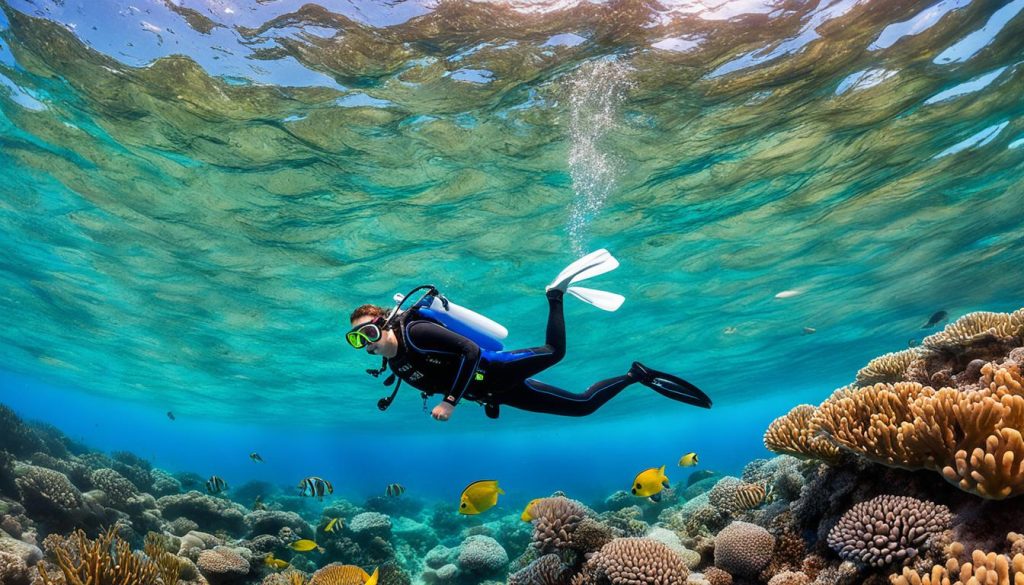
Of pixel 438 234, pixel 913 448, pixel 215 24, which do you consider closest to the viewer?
pixel 913 448

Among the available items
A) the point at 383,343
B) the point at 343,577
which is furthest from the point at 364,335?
the point at 343,577

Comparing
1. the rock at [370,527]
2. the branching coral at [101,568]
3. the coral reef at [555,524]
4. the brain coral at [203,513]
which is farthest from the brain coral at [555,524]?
the brain coral at [203,513]

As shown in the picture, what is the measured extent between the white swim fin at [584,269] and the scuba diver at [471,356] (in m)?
0.02

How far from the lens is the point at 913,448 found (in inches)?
139

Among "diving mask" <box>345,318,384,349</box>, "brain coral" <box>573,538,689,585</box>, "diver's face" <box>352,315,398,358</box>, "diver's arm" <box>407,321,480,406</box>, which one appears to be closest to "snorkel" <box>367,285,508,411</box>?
"diver's face" <box>352,315,398,358</box>

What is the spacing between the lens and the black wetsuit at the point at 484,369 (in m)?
5.91

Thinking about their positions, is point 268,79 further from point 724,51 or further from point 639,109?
point 724,51

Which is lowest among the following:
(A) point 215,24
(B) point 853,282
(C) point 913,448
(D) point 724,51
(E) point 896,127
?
(C) point 913,448

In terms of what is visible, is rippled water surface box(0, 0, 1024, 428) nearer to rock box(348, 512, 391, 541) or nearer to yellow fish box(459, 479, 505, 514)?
yellow fish box(459, 479, 505, 514)

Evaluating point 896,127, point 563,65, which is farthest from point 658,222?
point 563,65

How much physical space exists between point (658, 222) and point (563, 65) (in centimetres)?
784

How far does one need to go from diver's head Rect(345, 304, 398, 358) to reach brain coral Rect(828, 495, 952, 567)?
466 cm

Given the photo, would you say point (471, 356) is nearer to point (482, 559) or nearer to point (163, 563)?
point (163, 563)

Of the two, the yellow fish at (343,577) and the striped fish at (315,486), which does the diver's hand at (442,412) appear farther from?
the striped fish at (315,486)
